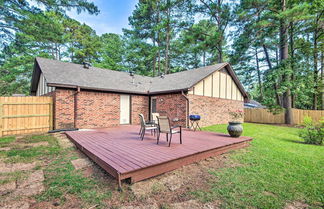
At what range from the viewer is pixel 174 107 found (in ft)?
32.8

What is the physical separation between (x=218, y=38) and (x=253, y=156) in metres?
14.0

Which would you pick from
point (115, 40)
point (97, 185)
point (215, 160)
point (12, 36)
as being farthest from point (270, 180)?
point (115, 40)

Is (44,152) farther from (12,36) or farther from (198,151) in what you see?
(12,36)

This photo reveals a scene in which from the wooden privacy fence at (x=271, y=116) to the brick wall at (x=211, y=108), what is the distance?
10.6 ft

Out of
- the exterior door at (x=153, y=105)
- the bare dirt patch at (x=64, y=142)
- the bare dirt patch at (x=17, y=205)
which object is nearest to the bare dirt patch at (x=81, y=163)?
the bare dirt patch at (x=17, y=205)

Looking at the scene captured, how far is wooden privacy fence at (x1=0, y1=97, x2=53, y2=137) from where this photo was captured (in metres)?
6.87

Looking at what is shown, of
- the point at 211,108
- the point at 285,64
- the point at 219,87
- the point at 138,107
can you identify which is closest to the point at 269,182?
the point at 211,108

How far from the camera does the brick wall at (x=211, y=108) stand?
32.5 feet

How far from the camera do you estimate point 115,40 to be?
22656mm

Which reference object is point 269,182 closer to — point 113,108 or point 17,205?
point 17,205

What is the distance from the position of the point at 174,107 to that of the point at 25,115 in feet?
25.6

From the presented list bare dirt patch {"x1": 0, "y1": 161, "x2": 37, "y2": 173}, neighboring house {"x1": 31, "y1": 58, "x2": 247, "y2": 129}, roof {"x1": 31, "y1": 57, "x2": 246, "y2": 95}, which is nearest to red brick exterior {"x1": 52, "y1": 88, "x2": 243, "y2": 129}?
neighboring house {"x1": 31, "y1": 58, "x2": 247, "y2": 129}

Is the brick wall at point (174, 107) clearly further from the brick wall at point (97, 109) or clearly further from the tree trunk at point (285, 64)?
the tree trunk at point (285, 64)

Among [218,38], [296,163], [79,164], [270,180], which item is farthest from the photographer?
[218,38]
